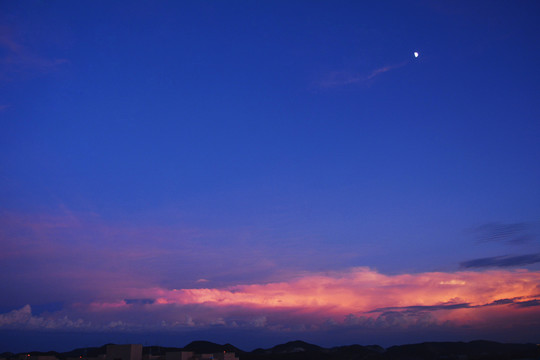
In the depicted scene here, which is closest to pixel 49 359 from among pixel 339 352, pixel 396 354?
pixel 339 352

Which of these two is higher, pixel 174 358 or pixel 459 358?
pixel 174 358

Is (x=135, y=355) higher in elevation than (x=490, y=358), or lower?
higher

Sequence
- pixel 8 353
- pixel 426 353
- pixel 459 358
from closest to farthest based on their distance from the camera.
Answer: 1. pixel 459 358
2. pixel 8 353
3. pixel 426 353

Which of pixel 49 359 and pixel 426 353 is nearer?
pixel 49 359

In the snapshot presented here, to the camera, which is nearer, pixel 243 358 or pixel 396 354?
pixel 243 358

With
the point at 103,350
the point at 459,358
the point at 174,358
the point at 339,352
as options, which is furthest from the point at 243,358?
the point at 174,358

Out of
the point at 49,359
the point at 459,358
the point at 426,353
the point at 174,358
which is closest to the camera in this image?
the point at 174,358

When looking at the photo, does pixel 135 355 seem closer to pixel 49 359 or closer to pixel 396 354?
pixel 49 359

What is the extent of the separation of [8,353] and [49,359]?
355ft

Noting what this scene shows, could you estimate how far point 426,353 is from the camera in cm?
19100

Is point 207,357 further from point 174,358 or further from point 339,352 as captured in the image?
point 339,352

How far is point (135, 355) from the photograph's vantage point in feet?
266

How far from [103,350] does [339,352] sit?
10972 cm

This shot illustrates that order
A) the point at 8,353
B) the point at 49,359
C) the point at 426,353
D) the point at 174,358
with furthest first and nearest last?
the point at 426,353 → the point at 8,353 → the point at 49,359 → the point at 174,358
